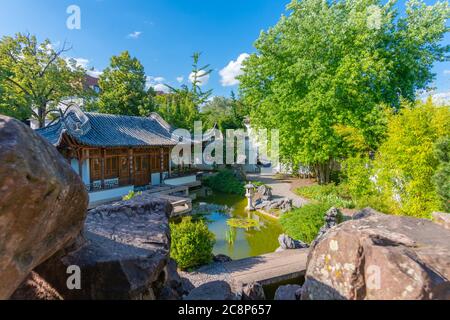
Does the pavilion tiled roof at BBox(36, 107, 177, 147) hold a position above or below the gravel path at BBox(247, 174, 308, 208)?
above

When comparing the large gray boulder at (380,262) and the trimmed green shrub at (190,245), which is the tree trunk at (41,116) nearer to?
the trimmed green shrub at (190,245)

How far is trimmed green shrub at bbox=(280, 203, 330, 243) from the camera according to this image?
306 inches

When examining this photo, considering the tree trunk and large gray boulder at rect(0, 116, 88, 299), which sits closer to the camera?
large gray boulder at rect(0, 116, 88, 299)

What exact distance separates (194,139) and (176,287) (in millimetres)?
14655

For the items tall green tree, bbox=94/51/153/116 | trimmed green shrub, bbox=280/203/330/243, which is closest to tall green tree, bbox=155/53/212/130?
tall green tree, bbox=94/51/153/116

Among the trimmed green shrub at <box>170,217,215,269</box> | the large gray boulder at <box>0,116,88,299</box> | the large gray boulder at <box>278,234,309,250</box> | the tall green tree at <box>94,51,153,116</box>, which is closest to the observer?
the large gray boulder at <box>0,116,88,299</box>

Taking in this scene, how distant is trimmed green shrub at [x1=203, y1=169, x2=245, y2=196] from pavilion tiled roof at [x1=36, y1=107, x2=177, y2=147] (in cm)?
434

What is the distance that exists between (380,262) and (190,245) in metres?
4.90

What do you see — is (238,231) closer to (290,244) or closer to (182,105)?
(290,244)

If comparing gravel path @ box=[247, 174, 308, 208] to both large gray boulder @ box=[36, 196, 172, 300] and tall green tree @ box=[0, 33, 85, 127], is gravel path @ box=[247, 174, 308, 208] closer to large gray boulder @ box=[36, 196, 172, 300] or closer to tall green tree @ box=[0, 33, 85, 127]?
large gray boulder @ box=[36, 196, 172, 300]

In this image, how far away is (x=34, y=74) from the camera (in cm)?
1767

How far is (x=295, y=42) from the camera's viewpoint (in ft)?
44.1

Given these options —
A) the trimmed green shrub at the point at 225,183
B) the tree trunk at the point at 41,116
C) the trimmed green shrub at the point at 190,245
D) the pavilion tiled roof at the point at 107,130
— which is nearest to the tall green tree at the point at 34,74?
the tree trunk at the point at 41,116

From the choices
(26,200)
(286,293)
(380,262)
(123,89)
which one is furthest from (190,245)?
(123,89)
